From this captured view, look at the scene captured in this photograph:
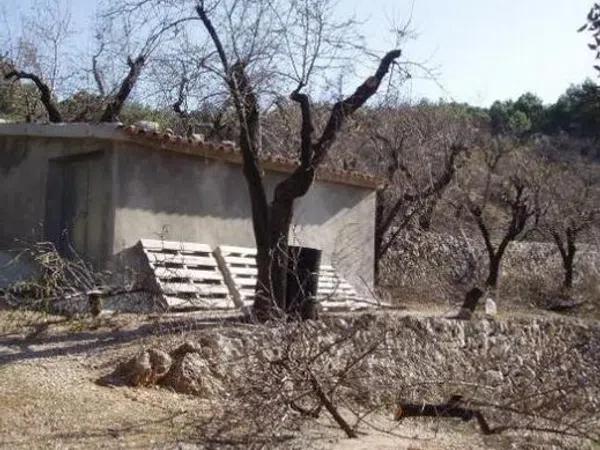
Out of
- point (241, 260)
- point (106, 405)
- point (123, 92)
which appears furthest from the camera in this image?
point (123, 92)

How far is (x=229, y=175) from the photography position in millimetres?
14305

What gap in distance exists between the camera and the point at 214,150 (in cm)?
1371

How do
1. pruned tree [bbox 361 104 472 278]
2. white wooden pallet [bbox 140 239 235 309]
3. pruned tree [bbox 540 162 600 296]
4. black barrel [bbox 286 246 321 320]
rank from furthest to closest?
pruned tree [bbox 540 162 600 296] < pruned tree [bbox 361 104 472 278] < white wooden pallet [bbox 140 239 235 309] < black barrel [bbox 286 246 321 320]

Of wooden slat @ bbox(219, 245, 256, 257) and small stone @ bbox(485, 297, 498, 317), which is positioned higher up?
wooden slat @ bbox(219, 245, 256, 257)

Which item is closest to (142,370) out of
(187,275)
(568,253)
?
(187,275)

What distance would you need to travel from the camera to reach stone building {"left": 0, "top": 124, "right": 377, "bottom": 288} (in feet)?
41.7

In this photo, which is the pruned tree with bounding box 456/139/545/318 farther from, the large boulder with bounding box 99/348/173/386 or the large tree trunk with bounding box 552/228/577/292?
the large boulder with bounding box 99/348/173/386

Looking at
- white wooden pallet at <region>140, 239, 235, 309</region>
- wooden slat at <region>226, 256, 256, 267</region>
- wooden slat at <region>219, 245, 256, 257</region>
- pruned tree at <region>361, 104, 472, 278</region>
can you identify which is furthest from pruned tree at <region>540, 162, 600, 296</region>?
white wooden pallet at <region>140, 239, 235, 309</region>

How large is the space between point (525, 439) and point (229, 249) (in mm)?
6057

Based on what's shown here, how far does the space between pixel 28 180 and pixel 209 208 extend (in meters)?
2.90

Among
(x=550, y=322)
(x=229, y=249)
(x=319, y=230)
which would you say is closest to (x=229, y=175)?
(x=229, y=249)

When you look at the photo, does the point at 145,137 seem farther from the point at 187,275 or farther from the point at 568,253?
the point at 568,253

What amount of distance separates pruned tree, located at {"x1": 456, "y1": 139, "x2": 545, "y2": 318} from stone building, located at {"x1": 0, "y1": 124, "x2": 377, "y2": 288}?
22.1ft

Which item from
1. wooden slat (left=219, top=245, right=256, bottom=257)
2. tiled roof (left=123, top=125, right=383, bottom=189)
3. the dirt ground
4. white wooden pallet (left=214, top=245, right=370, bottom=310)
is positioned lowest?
the dirt ground
